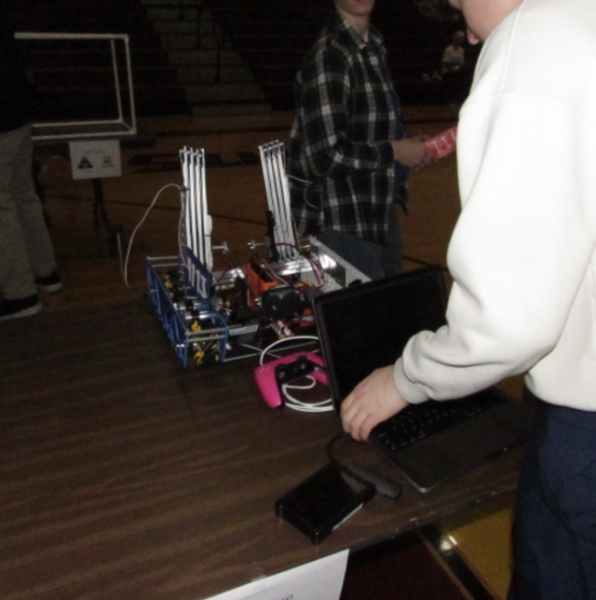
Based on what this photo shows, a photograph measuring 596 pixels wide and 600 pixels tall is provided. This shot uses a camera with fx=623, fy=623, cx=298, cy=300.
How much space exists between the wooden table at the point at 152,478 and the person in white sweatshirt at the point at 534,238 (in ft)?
0.70

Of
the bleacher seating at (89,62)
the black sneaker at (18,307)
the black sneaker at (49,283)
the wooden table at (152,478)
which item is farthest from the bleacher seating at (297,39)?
the wooden table at (152,478)

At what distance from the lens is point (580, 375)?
0.72 meters

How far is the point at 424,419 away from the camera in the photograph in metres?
1.01

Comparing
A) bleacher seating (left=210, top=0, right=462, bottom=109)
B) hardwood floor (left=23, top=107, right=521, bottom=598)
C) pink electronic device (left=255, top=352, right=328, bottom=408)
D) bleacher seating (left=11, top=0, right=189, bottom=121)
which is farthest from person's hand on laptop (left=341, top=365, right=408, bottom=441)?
bleacher seating (left=210, top=0, right=462, bottom=109)

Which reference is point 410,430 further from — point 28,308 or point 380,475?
point 28,308

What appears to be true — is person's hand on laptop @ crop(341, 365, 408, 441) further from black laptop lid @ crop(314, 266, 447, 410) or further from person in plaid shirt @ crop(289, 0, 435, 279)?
person in plaid shirt @ crop(289, 0, 435, 279)

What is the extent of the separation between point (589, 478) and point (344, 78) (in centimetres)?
123

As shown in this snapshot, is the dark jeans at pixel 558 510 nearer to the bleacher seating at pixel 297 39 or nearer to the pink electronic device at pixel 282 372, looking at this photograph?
the pink electronic device at pixel 282 372

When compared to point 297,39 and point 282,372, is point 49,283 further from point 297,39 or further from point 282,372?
point 297,39

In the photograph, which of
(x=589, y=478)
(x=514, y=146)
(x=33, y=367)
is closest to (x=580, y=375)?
(x=589, y=478)

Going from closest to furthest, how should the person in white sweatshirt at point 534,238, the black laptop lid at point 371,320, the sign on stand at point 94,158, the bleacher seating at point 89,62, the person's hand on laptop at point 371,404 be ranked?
the person in white sweatshirt at point 534,238
the person's hand on laptop at point 371,404
the black laptop lid at point 371,320
the sign on stand at point 94,158
the bleacher seating at point 89,62

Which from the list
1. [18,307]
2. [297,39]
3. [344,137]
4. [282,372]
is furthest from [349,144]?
[297,39]

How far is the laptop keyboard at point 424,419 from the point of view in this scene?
38.3 inches

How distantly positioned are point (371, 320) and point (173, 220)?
300 cm
